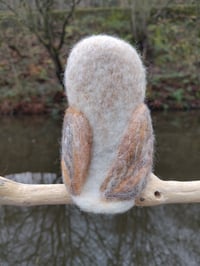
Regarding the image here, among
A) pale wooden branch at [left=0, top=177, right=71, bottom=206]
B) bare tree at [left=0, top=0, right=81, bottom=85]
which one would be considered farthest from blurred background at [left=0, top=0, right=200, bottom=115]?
pale wooden branch at [left=0, top=177, right=71, bottom=206]

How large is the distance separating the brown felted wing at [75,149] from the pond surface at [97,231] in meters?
1.39

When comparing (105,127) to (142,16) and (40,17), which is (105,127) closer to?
(40,17)

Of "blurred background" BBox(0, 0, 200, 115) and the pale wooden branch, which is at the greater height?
the pale wooden branch

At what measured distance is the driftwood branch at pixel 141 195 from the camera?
0.98 m

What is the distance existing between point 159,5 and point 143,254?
12.6ft

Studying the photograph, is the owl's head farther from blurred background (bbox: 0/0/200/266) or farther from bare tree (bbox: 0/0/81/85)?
bare tree (bbox: 0/0/81/85)

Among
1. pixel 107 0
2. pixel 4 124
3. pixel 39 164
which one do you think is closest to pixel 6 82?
pixel 4 124

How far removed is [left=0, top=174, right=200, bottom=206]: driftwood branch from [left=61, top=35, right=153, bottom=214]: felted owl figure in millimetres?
42

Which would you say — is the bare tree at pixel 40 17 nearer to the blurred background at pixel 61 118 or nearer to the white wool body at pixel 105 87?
the blurred background at pixel 61 118

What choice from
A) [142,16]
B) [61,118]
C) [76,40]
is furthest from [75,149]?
[142,16]

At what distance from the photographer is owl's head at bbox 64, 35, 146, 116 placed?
0.86 meters

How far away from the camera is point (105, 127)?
90cm

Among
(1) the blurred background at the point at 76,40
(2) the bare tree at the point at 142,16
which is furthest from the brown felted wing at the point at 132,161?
(2) the bare tree at the point at 142,16

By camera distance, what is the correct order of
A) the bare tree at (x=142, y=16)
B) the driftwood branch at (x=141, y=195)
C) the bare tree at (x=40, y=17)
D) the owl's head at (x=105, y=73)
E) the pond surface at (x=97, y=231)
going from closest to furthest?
the owl's head at (x=105, y=73) → the driftwood branch at (x=141, y=195) → the pond surface at (x=97, y=231) → the bare tree at (x=40, y=17) → the bare tree at (x=142, y=16)
